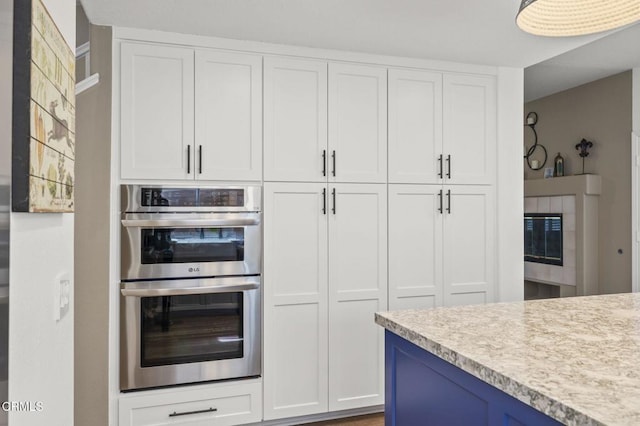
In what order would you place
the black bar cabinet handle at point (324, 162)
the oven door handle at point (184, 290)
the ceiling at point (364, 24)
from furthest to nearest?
the black bar cabinet handle at point (324, 162), the oven door handle at point (184, 290), the ceiling at point (364, 24)

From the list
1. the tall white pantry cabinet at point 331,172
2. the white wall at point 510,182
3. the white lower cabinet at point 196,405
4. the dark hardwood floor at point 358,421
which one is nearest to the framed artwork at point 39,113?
the tall white pantry cabinet at point 331,172

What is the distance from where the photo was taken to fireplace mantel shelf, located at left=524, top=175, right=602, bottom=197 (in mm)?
4613

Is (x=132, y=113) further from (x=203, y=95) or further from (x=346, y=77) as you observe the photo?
(x=346, y=77)

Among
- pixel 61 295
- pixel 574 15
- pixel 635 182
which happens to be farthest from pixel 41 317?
pixel 635 182

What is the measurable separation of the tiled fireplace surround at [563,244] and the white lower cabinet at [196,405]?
3818 mm

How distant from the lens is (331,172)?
296cm

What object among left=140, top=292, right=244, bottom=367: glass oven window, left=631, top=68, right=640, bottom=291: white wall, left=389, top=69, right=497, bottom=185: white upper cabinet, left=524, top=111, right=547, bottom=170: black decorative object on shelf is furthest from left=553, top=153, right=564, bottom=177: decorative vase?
left=140, top=292, right=244, bottom=367: glass oven window

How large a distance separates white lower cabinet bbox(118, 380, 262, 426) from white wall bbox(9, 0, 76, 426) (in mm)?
1221

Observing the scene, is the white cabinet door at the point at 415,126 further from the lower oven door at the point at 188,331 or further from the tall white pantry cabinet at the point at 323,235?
the lower oven door at the point at 188,331

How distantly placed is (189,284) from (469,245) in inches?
76.3

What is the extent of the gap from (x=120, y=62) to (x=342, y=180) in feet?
4.86

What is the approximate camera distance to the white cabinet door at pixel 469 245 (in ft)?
10.6

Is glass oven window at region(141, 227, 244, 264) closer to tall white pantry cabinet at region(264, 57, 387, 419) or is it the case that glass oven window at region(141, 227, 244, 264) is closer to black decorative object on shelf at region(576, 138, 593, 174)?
tall white pantry cabinet at region(264, 57, 387, 419)

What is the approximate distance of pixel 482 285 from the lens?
331 centimetres
